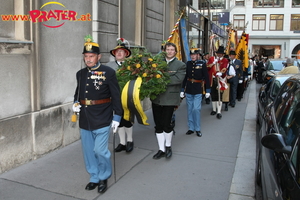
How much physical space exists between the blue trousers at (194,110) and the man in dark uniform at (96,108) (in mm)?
3248

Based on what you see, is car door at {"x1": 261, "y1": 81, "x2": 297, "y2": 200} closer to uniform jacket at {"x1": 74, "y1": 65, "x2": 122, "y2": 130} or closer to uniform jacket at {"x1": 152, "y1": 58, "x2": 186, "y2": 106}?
uniform jacket at {"x1": 152, "y1": 58, "x2": 186, "y2": 106}

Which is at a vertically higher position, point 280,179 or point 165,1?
point 165,1

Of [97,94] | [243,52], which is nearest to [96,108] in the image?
[97,94]

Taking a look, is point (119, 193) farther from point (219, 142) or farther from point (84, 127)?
point (219, 142)

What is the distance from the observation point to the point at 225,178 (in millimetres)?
4781

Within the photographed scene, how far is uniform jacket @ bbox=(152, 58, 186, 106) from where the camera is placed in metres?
5.45

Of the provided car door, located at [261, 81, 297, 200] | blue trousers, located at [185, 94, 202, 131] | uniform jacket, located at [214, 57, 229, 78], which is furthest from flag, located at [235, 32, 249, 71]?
car door, located at [261, 81, 297, 200]

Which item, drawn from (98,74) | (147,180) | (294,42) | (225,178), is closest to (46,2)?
(98,74)

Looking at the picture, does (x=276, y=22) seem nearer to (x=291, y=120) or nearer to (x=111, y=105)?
(x=111, y=105)

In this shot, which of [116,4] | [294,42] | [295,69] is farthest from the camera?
[294,42]

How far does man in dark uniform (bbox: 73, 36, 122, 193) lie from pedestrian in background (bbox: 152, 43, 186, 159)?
1439mm

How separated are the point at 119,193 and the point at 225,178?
1.58m

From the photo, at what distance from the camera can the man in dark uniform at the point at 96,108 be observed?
4094mm

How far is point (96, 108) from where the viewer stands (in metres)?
4.12
